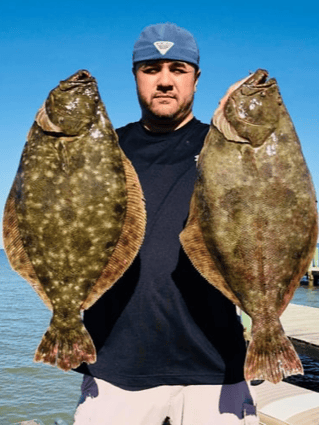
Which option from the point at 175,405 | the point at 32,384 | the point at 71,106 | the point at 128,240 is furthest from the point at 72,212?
the point at 32,384

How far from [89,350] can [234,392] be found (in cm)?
97

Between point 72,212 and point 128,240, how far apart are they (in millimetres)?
339

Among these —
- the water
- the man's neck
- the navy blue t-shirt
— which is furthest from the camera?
the water

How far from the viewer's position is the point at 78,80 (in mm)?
2553

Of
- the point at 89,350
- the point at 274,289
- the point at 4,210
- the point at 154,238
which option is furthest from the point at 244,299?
the point at 4,210

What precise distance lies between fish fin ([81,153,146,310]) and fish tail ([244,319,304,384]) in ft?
2.51

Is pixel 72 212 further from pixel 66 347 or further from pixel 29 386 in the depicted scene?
pixel 29 386

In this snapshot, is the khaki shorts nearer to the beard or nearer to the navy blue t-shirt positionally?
the navy blue t-shirt

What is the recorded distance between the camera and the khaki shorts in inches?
111

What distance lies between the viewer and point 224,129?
2.46 meters

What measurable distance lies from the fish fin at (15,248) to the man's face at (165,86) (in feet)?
3.42

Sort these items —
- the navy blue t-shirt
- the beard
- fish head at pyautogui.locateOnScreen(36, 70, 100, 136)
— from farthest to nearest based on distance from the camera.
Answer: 1. the beard
2. the navy blue t-shirt
3. fish head at pyautogui.locateOnScreen(36, 70, 100, 136)

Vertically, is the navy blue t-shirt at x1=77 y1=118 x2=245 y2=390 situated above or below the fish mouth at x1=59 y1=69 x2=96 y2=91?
below

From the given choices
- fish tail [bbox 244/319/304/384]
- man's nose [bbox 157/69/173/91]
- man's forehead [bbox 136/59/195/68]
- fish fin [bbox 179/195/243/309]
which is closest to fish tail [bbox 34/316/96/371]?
fish fin [bbox 179/195/243/309]
